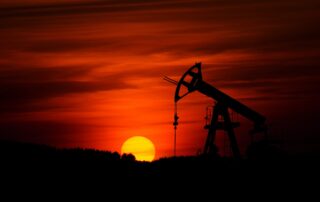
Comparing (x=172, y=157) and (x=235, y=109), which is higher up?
(x=235, y=109)

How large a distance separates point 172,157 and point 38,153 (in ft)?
29.9

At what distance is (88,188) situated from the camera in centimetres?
Result: 2742

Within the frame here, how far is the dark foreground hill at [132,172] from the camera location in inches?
1110

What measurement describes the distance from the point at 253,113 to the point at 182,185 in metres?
20.4

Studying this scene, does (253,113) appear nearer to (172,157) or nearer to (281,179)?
(172,157)

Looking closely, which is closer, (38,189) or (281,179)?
(38,189)

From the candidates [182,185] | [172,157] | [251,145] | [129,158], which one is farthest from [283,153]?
[182,185]

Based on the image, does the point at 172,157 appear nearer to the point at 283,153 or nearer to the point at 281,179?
the point at 281,179

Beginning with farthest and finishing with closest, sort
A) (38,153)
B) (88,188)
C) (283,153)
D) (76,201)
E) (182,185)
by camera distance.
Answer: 1. (283,153)
2. (38,153)
3. (182,185)
4. (88,188)
5. (76,201)

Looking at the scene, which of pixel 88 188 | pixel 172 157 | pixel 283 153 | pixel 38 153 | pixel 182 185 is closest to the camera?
pixel 88 188

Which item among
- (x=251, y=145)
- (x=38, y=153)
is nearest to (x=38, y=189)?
(x=38, y=153)

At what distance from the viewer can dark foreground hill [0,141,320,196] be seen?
28.2m

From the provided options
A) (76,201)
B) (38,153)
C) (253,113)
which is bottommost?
(76,201)

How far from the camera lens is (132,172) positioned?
3127 centimetres
